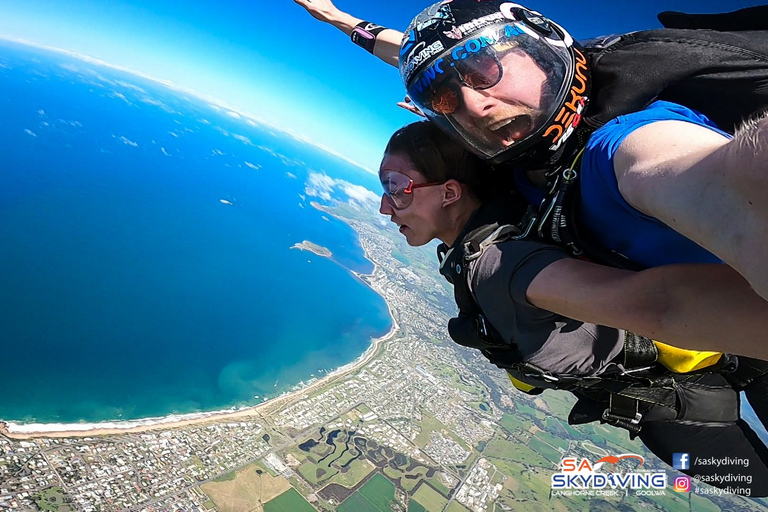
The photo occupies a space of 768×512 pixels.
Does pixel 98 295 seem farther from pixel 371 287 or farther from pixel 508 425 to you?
pixel 508 425

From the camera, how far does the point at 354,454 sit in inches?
695

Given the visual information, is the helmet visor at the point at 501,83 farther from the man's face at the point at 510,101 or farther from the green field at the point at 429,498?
the green field at the point at 429,498

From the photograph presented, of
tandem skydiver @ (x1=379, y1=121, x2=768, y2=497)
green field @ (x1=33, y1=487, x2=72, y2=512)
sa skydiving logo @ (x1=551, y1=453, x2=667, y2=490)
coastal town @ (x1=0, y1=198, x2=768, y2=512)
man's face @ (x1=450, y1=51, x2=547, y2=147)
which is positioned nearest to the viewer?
tandem skydiver @ (x1=379, y1=121, x2=768, y2=497)

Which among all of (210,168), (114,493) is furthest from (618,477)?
(210,168)

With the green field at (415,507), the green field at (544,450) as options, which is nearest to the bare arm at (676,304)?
the green field at (415,507)

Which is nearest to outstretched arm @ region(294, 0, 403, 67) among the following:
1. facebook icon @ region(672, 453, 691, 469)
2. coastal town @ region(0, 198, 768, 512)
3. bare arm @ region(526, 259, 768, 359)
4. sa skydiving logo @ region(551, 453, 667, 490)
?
bare arm @ region(526, 259, 768, 359)

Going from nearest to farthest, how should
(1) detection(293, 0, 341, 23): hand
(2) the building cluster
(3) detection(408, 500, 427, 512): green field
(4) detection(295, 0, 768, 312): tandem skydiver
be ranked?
1. (4) detection(295, 0, 768, 312): tandem skydiver
2. (1) detection(293, 0, 341, 23): hand
3. (3) detection(408, 500, 427, 512): green field
4. (2) the building cluster

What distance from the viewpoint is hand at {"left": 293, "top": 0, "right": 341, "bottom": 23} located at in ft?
8.63

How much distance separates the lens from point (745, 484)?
9.13 ft

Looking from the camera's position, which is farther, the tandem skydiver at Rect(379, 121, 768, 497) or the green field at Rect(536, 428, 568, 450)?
the green field at Rect(536, 428, 568, 450)

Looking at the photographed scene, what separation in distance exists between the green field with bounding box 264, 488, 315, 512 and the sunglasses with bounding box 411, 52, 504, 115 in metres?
16.6

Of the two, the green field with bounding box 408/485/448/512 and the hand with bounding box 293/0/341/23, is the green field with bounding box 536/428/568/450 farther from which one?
the hand with bounding box 293/0/341/23

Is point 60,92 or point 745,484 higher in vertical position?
point 745,484

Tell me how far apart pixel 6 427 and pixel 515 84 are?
20.0 metres
